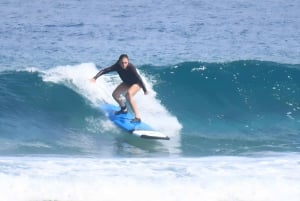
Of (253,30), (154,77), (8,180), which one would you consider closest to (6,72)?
(154,77)

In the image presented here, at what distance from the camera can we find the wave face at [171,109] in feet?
49.3

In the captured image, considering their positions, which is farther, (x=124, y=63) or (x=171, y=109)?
(x=171, y=109)

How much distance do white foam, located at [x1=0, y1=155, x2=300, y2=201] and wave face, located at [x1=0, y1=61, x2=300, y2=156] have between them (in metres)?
1.45

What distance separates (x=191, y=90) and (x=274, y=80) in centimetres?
233

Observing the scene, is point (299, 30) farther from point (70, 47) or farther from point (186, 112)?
point (186, 112)

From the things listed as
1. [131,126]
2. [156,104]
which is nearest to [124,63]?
[131,126]

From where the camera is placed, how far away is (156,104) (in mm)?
17953

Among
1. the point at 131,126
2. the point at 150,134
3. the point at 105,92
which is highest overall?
the point at 105,92

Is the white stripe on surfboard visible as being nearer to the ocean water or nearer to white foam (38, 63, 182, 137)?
the ocean water

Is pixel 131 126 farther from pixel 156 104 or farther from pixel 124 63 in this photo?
pixel 156 104

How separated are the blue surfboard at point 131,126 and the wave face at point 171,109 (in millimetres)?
226

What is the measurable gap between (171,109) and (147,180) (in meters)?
6.38

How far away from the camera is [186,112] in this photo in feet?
59.2

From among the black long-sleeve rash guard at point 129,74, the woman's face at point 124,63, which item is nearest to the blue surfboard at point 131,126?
the black long-sleeve rash guard at point 129,74
